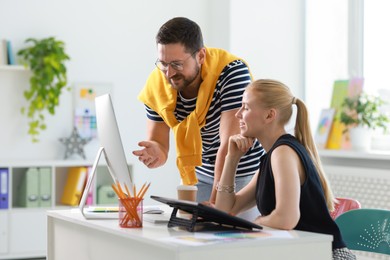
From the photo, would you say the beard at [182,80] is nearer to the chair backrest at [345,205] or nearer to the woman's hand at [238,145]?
the woman's hand at [238,145]

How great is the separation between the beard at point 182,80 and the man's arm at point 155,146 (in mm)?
271

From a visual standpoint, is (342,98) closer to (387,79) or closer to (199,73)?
(387,79)

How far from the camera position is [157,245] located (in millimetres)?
1889

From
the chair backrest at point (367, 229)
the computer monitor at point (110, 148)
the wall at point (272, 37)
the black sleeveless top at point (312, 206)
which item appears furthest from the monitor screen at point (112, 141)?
the wall at point (272, 37)

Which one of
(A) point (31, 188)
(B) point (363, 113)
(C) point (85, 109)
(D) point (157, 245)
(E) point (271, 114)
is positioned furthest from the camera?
(C) point (85, 109)

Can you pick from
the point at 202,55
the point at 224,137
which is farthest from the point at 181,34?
the point at 224,137

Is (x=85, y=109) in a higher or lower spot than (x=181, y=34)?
lower

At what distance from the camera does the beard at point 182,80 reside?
2.67m

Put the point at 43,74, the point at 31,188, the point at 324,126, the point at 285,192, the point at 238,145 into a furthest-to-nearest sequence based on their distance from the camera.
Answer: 1. the point at 43,74
2. the point at 31,188
3. the point at 324,126
4. the point at 238,145
5. the point at 285,192

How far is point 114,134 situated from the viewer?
7.86 feet

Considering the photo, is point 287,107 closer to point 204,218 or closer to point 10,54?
point 204,218

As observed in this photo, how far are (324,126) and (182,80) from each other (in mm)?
2451

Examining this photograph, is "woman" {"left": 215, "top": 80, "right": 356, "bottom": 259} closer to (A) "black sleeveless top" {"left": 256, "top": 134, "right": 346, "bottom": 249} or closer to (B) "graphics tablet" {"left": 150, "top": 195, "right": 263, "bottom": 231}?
(A) "black sleeveless top" {"left": 256, "top": 134, "right": 346, "bottom": 249}

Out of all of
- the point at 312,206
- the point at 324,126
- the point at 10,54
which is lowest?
the point at 312,206
